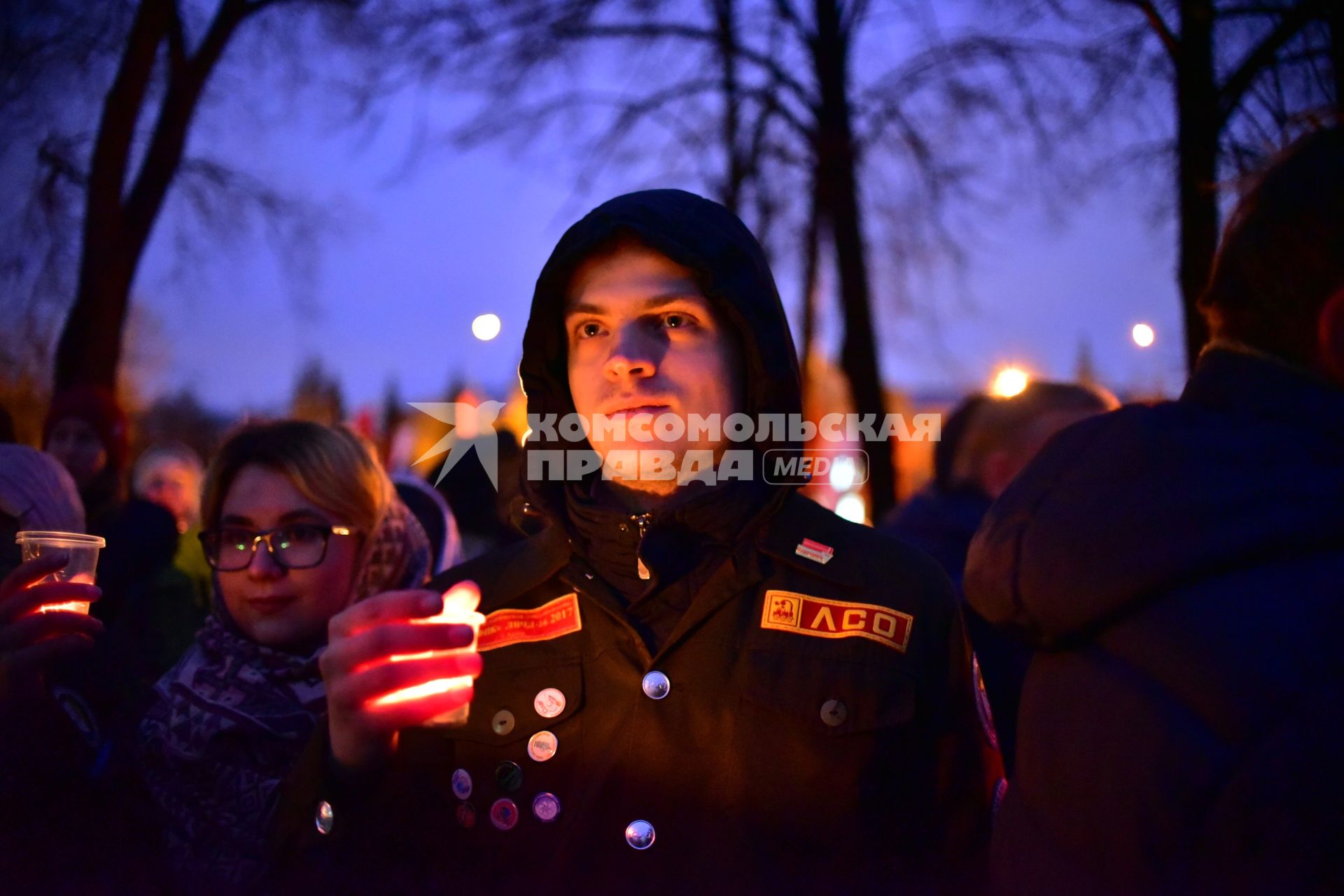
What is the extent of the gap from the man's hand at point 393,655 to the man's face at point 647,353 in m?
0.63

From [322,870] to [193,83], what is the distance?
5.52 m

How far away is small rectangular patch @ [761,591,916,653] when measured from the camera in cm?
180

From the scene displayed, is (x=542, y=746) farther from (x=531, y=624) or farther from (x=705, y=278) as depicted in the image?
(x=705, y=278)

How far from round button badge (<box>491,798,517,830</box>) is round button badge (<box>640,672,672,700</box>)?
360 millimetres

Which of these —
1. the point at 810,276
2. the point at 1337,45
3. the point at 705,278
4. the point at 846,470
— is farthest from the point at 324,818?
the point at 810,276

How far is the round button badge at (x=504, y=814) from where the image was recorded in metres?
1.75

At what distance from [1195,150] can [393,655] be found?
5176 millimetres

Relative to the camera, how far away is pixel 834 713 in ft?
5.62

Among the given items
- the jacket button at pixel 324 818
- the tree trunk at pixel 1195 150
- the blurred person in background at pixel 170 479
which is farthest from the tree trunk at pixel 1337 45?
the blurred person in background at pixel 170 479

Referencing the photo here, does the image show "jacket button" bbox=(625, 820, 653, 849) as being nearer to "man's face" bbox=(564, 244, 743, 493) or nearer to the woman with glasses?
"man's face" bbox=(564, 244, 743, 493)

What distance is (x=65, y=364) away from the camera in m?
4.19

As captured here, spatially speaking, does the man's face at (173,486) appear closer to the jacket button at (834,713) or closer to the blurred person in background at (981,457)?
the blurred person in background at (981,457)

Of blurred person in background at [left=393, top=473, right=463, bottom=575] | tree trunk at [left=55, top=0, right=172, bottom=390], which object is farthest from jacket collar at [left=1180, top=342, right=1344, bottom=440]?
tree trunk at [left=55, top=0, right=172, bottom=390]

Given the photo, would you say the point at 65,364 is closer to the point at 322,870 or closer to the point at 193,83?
the point at 193,83
